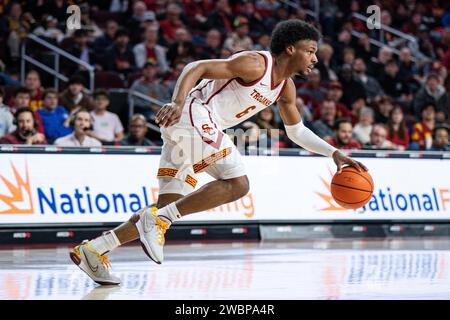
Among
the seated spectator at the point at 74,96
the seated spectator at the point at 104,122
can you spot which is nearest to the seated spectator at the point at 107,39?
the seated spectator at the point at 74,96

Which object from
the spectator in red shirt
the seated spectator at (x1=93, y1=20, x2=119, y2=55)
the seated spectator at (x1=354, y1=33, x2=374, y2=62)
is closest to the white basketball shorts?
the spectator in red shirt

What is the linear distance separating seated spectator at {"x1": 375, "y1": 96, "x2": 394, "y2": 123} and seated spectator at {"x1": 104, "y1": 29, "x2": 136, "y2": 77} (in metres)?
4.67

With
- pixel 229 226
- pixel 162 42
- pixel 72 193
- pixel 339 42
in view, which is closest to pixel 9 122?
pixel 72 193

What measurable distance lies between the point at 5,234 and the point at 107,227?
1242 millimetres

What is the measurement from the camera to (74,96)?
14.5 meters

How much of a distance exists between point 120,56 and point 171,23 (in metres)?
2.11

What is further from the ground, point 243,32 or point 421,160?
point 243,32

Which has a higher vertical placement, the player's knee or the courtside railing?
the courtside railing

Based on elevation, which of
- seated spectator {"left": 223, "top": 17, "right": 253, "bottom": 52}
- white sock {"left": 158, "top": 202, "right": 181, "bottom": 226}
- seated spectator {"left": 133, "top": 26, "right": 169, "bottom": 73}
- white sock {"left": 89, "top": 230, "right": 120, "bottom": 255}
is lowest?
white sock {"left": 89, "top": 230, "right": 120, "bottom": 255}

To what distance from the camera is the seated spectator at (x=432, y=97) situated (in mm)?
18469

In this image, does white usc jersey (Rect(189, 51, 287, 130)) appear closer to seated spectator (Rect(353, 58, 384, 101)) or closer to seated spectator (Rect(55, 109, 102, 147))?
seated spectator (Rect(55, 109, 102, 147))

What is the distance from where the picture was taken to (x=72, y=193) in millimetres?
11664

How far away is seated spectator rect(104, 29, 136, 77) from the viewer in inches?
672

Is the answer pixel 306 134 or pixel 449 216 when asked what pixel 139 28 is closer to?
pixel 449 216
